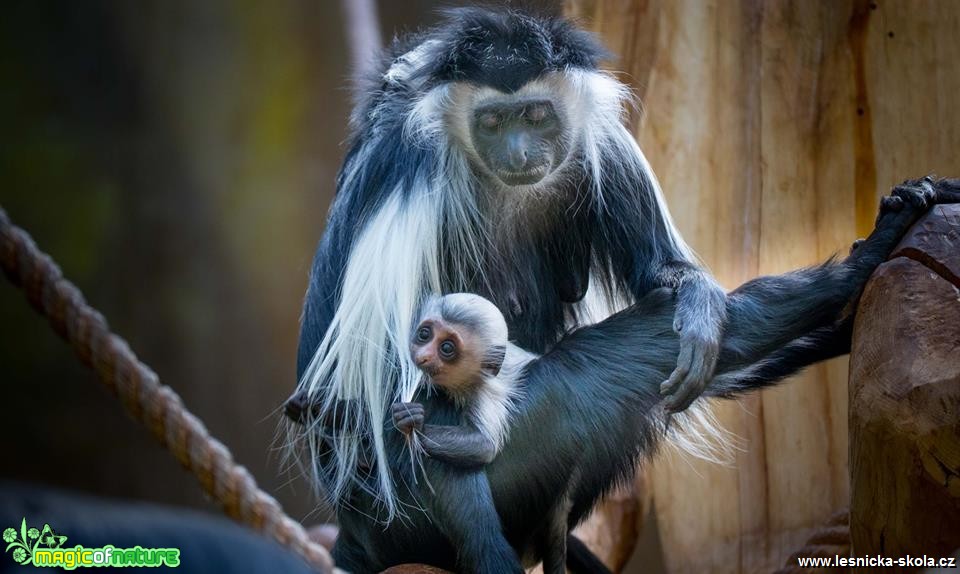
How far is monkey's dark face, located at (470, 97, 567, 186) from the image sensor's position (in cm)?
242

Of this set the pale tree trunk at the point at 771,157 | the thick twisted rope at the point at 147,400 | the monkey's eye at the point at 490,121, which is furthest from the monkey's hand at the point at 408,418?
the pale tree trunk at the point at 771,157

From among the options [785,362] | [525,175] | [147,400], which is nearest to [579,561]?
[785,362]

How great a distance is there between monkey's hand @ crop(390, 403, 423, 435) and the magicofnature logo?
0.70 metres

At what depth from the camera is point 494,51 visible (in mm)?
2465

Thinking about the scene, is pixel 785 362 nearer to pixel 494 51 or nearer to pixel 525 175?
pixel 525 175

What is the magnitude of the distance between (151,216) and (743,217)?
9.62ft

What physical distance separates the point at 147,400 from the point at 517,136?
1205mm

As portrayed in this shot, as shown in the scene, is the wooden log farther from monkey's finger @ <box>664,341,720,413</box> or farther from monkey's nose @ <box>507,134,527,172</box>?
monkey's nose @ <box>507,134,527,172</box>

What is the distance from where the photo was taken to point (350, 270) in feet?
7.74

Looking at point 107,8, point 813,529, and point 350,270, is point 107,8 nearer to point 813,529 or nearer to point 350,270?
point 350,270

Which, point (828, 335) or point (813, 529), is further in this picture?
point (813, 529)

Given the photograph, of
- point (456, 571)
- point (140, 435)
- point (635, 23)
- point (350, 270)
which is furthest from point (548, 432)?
point (140, 435)

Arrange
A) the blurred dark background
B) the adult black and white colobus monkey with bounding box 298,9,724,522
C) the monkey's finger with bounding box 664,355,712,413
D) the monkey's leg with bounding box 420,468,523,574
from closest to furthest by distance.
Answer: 1. the monkey's leg with bounding box 420,468,523,574
2. the monkey's finger with bounding box 664,355,712,413
3. the adult black and white colobus monkey with bounding box 298,9,724,522
4. the blurred dark background

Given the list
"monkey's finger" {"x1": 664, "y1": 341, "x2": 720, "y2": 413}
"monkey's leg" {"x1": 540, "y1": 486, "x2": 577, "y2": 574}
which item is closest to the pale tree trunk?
"monkey's leg" {"x1": 540, "y1": 486, "x2": 577, "y2": 574}
